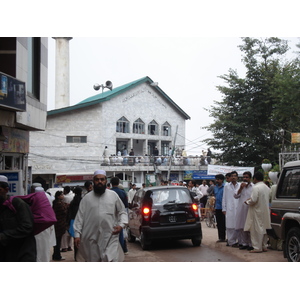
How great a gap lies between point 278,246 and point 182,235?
234 cm

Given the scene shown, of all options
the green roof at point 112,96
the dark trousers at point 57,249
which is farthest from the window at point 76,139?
Answer: the dark trousers at point 57,249

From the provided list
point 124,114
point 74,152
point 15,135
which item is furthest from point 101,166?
point 15,135

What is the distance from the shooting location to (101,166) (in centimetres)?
4556

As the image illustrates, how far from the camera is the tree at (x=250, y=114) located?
32.8 metres

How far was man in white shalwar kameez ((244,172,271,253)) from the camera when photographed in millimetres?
10586

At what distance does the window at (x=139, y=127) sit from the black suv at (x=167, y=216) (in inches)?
1489

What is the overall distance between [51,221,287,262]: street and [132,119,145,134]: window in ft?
122

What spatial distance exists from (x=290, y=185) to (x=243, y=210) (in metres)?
2.80

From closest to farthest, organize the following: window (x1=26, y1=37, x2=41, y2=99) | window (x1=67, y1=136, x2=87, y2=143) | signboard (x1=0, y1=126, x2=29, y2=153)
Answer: signboard (x1=0, y1=126, x2=29, y2=153), window (x1=26, y1=37, x2=41, y2=99), window (x1=67, y1=136, x2=87, y2=143)

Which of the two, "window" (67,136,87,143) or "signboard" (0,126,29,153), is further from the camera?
"window" (67,136,87,143)

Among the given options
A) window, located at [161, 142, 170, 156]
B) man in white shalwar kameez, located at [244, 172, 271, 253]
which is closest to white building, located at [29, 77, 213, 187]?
window, located at [161, 142, 170, 156]

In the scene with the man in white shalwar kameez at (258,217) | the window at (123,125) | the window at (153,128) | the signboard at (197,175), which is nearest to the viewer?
the man in white shalwar kameez at (258,217)

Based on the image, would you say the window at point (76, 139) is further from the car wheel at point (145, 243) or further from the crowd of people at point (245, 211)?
the car wheel at point (145, 243)

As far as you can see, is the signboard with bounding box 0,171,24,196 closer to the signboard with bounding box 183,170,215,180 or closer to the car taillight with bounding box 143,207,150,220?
the car taillight with bounding box 143,207,150,220
